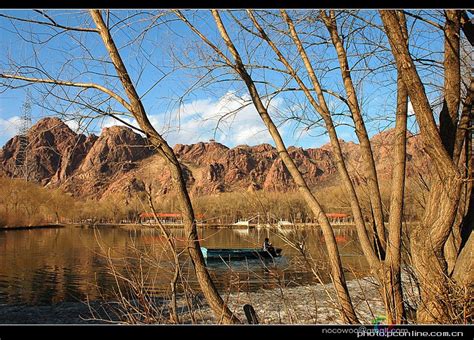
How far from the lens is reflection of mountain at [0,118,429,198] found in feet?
10.2

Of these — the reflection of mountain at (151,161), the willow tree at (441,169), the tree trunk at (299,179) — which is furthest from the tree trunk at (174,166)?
the willow tree at (441,169)

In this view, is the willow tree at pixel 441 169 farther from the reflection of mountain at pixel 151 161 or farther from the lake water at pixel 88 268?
the lake water at pixel 88 268

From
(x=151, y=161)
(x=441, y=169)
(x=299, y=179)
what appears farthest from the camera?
(x=299, y=179)

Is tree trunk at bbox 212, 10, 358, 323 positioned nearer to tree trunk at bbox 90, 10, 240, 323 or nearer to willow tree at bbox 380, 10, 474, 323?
willow tree at bbox 380, 10, 474, 323

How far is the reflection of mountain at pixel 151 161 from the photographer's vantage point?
10.2 feet

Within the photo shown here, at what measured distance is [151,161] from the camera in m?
3.12

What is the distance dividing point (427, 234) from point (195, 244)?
5.03 feet

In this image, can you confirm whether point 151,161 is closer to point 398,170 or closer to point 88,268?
point 398,170

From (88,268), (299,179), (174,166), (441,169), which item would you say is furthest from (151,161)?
(88,268)

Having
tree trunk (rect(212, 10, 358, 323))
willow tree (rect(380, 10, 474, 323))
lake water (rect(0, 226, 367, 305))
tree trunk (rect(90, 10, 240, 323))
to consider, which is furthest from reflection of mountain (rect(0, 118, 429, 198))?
willow tree (rect(380, 10, 474, 323))
